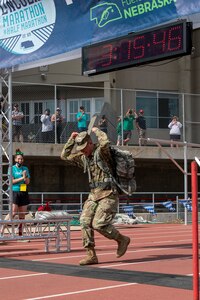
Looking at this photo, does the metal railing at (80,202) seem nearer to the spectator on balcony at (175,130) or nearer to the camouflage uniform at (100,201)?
the spectator on balcony at (175,130)

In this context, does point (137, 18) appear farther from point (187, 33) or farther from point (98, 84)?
point (98, 84)

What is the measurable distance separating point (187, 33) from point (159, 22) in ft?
3.49

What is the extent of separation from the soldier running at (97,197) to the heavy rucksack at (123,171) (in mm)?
97

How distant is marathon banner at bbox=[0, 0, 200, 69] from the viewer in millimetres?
11414

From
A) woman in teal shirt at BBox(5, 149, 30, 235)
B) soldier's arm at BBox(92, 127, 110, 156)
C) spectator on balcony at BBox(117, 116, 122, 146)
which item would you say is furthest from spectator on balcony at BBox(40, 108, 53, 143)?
soldier's arm at BBox(92, 127, 110, 156)

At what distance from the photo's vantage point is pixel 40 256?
1125cm

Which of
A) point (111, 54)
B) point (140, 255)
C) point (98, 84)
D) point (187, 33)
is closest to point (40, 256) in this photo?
point (140, 255)

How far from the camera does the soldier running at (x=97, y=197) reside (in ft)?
31.1

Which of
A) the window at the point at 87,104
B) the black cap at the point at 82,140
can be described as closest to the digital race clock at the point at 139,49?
the black cap at the point at 82,140

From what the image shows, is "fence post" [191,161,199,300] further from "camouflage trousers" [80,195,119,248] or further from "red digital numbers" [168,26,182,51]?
"red digital numbers" [168,26,182,51]

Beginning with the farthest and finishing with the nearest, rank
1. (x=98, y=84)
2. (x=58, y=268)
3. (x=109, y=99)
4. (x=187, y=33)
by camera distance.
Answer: (x=98, y=84) < (x=109, y=99) < (x=187, y=33) < (x=58, y=268)

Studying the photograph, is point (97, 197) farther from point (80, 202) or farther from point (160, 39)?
point (80, 202)

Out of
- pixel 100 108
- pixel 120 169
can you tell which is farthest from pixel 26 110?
pixel 120 169

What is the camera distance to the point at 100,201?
9.63 metres
